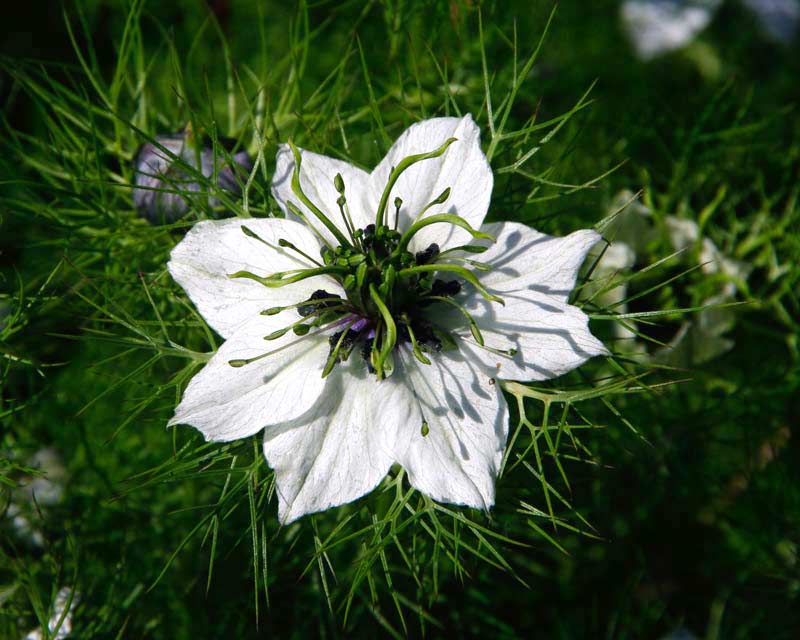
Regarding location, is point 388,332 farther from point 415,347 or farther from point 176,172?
A: point 176,172

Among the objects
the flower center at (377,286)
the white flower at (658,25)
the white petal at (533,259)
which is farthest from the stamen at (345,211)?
A: the white flower at (658,25)

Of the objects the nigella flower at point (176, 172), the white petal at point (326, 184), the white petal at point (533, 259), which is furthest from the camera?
the nigella flower at point (176, 172)

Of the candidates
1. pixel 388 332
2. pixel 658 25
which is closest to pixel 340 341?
pixel 388 332

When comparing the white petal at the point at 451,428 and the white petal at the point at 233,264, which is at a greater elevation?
the white petal at the point at 233,264

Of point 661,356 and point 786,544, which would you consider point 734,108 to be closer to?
point 661,356

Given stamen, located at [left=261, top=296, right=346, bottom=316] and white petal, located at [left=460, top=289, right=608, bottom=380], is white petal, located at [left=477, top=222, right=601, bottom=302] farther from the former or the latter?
stamen, located at [left=261, top=296, right=346, bottom=316]

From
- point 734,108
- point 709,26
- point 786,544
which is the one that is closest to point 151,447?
point 786,544

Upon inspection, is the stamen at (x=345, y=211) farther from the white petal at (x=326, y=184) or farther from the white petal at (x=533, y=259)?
the white petal at (x=533, y=259)
